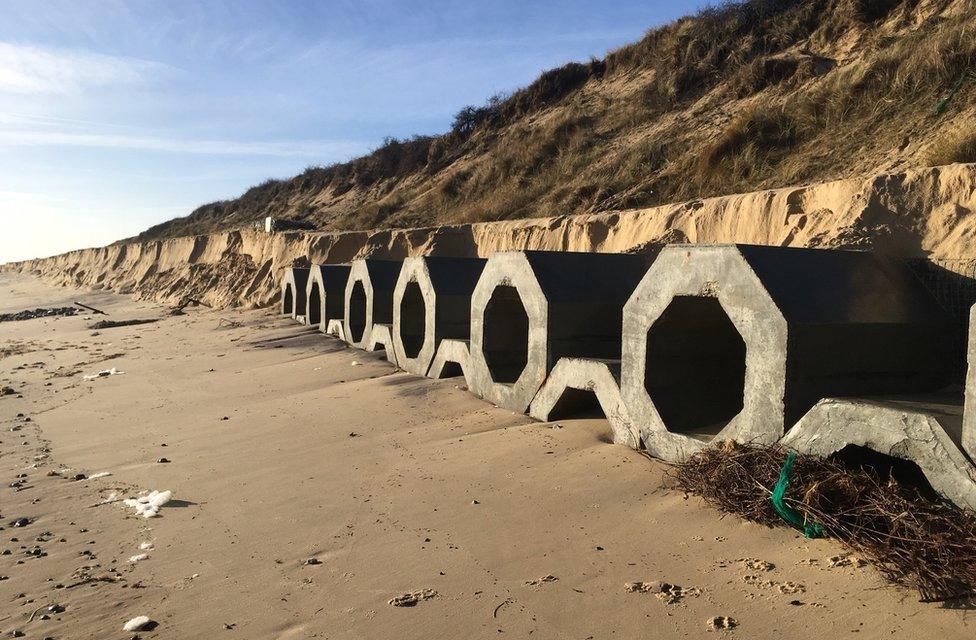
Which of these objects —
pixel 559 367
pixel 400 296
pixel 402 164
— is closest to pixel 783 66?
pixel 400 296

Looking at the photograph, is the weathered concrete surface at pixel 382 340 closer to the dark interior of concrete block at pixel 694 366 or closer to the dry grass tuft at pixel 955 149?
the dark interior of concrete block at pixel 694 366

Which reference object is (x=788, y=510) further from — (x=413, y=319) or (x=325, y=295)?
(x=325, y=295)

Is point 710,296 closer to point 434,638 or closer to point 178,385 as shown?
point 434,638

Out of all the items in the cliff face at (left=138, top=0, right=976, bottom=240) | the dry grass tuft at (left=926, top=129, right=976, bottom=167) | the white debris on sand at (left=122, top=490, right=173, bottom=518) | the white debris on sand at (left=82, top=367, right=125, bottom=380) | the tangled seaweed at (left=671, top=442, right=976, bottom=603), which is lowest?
the white debris on sand at (left=82, top=367, right=125, bottom=380)

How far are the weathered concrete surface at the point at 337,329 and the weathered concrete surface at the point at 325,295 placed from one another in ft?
1.04

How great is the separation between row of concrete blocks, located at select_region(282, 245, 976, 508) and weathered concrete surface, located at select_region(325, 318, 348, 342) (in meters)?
5.01

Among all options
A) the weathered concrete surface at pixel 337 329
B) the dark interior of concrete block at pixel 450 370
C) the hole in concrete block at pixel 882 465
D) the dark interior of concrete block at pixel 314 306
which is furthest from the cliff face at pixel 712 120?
the dark interior of concrete block at pixel 450 370

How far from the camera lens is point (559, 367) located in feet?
22.3

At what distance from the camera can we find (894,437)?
381cm

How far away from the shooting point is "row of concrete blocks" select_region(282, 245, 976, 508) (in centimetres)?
411

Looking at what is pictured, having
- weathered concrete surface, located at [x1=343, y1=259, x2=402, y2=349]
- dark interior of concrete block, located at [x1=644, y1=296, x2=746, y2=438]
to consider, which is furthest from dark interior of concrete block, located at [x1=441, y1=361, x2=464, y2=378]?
dark interior of concrete block, located at [x1=644, y1=296, x2=746, y2=438]

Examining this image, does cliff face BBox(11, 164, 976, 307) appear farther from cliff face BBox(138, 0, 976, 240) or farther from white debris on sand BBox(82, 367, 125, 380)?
white debris on sand BBox(82, 367, 125, 380)

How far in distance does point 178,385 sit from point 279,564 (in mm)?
7238

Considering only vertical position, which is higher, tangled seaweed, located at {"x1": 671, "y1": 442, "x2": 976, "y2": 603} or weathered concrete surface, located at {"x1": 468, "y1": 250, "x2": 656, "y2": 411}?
weathered concrete surface, located at {"x1": 468, "y1": 250, "x2": 656, "y2": 411}
